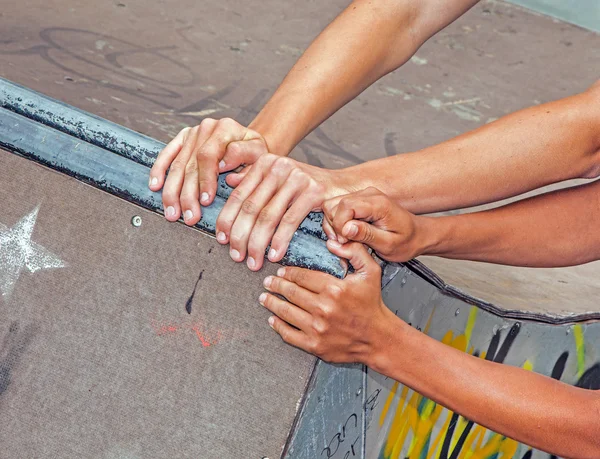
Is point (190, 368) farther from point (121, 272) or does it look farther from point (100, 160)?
point (100, 160)

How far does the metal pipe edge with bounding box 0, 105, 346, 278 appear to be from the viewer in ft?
3.15

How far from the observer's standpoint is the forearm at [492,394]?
0.99 m

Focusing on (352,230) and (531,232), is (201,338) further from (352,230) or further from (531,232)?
(531,232)

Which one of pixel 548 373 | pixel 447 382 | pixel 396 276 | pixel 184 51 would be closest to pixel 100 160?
pixel 396 276

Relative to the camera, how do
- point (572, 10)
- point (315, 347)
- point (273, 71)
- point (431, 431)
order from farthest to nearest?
point (572, 10) → point (273, 71) → point (431, 431) → point (315, 347)

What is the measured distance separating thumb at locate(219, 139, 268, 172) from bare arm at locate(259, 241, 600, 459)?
23cm

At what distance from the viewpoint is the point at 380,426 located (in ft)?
4.15

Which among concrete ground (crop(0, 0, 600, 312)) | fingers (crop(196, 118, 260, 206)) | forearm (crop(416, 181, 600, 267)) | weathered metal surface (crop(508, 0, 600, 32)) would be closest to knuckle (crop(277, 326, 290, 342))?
fingers (crop(196, 118, 260, 206))

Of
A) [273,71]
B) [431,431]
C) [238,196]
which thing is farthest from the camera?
[273,71]

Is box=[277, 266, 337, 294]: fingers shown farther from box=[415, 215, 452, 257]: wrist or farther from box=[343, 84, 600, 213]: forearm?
box=[343, 84, 600, 213]: forearm

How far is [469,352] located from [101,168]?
2.59 feet

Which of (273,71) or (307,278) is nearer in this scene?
(307,278)

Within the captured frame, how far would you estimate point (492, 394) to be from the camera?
99 cm

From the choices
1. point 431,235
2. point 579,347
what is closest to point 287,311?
point 431,235
